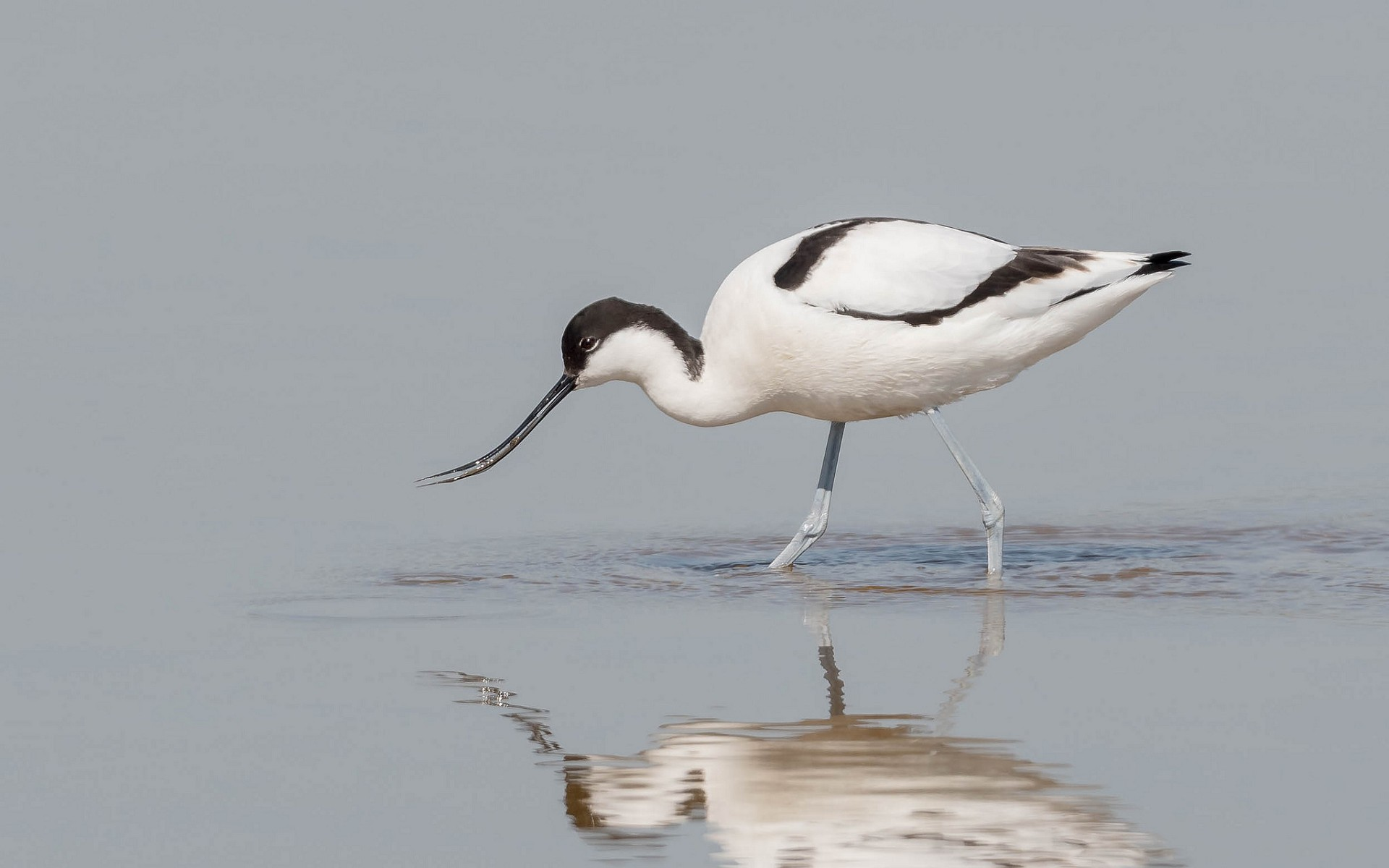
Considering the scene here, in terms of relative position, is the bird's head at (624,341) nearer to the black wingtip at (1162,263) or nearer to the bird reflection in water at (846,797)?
the black wingtip at (1162,263)

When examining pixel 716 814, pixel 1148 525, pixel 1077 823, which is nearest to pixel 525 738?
pixel 716 814

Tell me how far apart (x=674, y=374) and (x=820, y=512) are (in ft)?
3.55

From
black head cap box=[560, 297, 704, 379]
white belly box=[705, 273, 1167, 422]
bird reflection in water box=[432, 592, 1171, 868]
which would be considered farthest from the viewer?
black head cap box=[560, 297, 704, 379]

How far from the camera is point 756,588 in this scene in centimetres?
867

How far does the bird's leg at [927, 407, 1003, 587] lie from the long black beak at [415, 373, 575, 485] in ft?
5.90

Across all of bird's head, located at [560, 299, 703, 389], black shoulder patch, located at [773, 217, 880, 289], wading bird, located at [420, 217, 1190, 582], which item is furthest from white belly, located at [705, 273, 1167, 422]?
bird's head, located at [560, 299, 703, 389]

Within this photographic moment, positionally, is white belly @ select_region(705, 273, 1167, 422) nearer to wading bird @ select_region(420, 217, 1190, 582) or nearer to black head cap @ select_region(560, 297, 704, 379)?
wading bird @ select_region(420, 217, 1190, 582)

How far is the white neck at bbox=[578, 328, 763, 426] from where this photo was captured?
8984 mm

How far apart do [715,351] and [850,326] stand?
70cm

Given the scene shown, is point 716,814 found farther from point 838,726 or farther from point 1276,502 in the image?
point 1276,502

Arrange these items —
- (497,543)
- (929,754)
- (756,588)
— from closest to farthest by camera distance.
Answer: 1. (929,754)
2. (756,588)
3. (497,543)

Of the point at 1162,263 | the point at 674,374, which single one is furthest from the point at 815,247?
the point at 1162,263

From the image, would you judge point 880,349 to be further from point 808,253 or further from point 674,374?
point 674,374

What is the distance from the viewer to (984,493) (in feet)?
30.1
